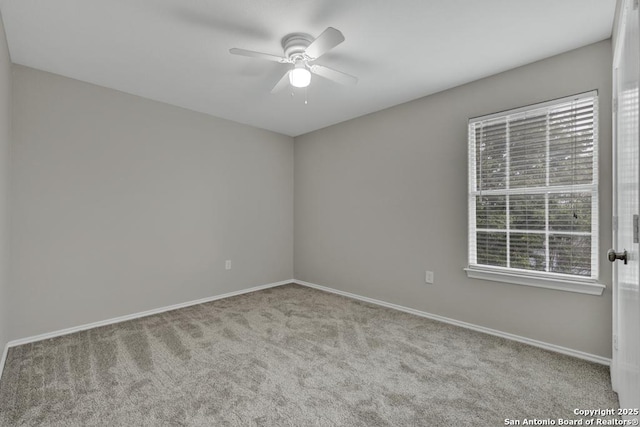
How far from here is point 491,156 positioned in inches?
112

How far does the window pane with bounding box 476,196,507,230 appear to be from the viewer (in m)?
2.79

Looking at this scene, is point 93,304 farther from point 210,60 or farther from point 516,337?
point 516,337

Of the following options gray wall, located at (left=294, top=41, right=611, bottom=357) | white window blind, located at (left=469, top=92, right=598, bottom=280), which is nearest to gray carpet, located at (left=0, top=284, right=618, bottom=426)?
gray wall, located at (left=294, top=41, right=611, bottom=357)

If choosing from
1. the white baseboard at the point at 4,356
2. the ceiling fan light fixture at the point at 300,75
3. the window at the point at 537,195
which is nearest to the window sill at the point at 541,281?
the window at the point at 537,195

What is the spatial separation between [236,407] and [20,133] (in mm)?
2912

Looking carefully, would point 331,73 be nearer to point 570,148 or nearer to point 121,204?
point 570,148

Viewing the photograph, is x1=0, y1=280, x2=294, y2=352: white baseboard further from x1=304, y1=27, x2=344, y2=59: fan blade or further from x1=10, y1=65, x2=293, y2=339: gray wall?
x1=304, y1=27, x2=344, y2=59: fan blade

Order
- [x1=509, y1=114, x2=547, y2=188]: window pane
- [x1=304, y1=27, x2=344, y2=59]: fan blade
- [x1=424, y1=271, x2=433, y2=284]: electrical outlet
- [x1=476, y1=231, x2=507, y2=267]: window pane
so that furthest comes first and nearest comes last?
[x1=424, y1=271, x2=433, y2=284]: electrical outlet → [x1=476, y1=231, x2=507, y2=267]: window pane → [x1=509, y1=114, x2=547, y2=188]: window pane → [x1=304, y1=27, x2=344, y2=59]: fan blade

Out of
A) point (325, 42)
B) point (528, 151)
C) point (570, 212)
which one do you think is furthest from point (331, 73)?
point (570, 212)

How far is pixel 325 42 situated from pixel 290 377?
2240mm

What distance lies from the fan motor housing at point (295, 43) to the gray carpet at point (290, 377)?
2.34 metres

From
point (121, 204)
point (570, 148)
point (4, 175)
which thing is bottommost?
point (121, 204)

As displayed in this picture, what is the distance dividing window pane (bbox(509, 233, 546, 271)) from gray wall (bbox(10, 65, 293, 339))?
315 cm

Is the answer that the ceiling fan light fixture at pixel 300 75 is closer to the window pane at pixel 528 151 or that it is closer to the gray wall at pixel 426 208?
the gray wall at pixel 426 208
